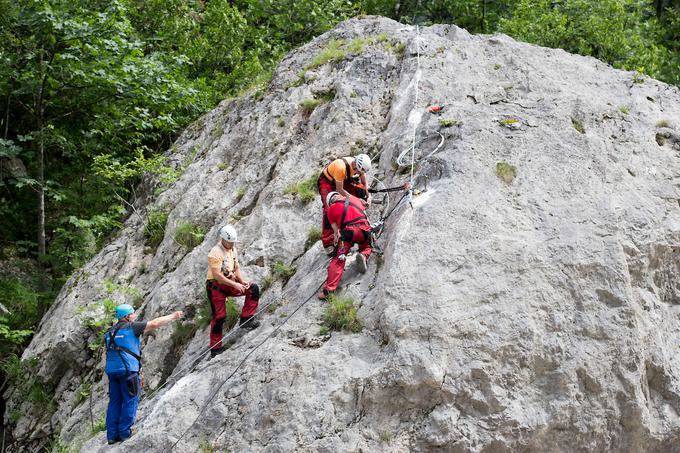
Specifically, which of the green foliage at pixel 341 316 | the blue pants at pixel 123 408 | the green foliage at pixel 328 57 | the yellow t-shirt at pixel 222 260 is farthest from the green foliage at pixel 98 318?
the green foliage at pixel 328 57

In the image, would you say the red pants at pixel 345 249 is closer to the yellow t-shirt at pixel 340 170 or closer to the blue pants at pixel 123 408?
the yellow t-shirt at pixel 340 170

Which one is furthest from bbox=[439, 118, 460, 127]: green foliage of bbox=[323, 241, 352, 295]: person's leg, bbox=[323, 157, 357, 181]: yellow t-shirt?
bbox=[323, 241, 352, 295]: person's leg

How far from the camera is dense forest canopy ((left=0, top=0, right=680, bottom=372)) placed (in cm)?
1487

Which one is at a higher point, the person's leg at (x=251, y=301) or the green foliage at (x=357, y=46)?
Answer: the green foliage at (x=357, y=46)

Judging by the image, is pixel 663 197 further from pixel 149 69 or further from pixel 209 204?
pixel 149 69

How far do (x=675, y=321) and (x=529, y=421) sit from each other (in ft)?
8.94

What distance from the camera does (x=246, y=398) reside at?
24.5 feet

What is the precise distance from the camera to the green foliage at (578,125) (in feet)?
32.7

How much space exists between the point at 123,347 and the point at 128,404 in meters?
0.66

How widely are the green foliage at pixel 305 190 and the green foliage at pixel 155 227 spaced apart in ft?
10.3

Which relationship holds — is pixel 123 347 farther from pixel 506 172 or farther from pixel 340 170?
pixel 506 172

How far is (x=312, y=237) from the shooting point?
399 inches

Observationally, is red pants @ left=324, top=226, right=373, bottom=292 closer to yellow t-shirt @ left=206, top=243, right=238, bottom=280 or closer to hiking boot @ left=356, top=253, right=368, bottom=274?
hiking boot @ left=356, top=253, right=368, bottom=274

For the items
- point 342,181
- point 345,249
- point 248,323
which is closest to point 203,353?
point 248,323
